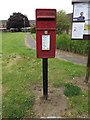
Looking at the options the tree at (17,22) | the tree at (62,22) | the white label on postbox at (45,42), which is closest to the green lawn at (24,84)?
the white label on postbox at (45,42)

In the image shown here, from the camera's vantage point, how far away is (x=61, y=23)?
1206cm

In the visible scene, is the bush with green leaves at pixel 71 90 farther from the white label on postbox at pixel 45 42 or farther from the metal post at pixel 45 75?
the white label on postbox at pixel 45 42

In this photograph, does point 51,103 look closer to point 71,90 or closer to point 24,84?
point 71,90

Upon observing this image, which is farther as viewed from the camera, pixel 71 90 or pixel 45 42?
pixel 71 90

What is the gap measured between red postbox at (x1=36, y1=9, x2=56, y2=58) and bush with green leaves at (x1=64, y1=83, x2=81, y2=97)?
1.15 meters

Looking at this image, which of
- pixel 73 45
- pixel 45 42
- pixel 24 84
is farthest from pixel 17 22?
pixel 45 42

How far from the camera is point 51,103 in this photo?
2613mm

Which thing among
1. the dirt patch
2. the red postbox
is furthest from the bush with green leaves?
the red postbox

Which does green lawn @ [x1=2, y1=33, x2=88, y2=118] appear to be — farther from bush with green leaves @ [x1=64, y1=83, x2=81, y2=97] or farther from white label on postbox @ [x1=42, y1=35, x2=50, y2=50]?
white label on postbox @ [x1=42, y1=35, x2=50, y2=50]

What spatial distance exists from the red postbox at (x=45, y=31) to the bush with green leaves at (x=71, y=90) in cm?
115

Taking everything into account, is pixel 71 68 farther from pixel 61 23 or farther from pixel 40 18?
pixel 61 23

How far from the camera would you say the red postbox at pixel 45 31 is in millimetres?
2104

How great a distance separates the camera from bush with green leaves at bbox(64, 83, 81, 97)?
2.87 metres

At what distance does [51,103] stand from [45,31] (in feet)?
5.23
